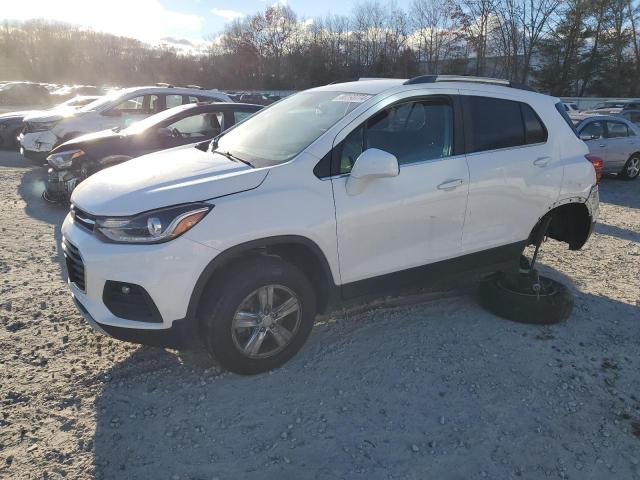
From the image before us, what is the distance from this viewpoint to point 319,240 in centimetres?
320

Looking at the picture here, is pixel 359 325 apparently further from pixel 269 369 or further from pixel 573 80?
pixel 573 80

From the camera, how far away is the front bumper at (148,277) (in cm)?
280

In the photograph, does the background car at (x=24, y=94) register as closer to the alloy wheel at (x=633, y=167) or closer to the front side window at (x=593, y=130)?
the front side window at (x=593, y=130)

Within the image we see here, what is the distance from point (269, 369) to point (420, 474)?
1.22 metres

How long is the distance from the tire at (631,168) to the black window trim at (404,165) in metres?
10.2

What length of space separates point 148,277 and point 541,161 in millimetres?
3283

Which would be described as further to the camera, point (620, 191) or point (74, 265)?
A: point (620, 191)

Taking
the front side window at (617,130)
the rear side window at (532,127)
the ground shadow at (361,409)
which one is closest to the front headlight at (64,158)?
the ground shadow at (361,409)

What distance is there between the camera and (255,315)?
3.16 meters

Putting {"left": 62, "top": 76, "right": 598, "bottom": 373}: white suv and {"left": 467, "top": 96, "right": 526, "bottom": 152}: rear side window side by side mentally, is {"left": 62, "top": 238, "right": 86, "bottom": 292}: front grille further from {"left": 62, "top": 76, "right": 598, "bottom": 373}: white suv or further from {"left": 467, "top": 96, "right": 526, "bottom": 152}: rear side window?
{"left": 467, "top": 96, "right": 526, "bottom": 152}: rear side window

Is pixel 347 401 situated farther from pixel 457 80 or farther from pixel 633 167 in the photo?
pixel 633 167

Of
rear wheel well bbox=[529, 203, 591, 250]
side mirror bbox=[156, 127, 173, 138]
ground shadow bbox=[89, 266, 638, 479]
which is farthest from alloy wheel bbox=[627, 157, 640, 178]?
side mirror bbox=[156, 127, 173, 138]

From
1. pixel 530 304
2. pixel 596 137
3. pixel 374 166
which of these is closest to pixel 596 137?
pixel 596 137

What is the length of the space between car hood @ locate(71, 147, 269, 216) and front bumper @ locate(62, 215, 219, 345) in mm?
240
